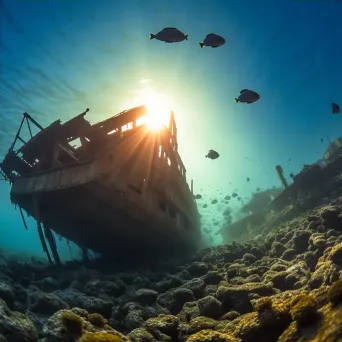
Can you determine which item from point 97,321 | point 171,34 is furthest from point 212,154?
point 97,321

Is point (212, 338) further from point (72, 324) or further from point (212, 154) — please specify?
point (212, 154)

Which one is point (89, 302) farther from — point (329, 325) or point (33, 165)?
point (33, 165)

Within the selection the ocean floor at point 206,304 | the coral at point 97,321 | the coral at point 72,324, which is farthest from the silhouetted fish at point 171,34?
the coral at point 72,324

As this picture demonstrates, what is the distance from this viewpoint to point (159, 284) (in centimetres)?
859

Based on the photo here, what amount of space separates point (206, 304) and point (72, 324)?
2933 millimetres

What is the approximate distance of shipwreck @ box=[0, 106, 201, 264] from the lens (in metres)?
10.7

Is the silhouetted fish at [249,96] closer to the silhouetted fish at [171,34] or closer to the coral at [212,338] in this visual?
the silhouetted fish at [171,34]

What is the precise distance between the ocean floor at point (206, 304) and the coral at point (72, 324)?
12mm

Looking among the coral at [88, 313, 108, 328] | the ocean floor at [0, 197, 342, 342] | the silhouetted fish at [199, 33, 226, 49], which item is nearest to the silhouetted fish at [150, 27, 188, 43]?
the silhouetted fish at [199, 33, 226, 49]

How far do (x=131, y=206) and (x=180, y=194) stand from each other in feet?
25.2

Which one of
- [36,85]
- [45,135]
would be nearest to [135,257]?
[45,135]

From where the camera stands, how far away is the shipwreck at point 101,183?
10.7 metres

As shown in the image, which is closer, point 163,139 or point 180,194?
point 163,139

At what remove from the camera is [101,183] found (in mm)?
10102
